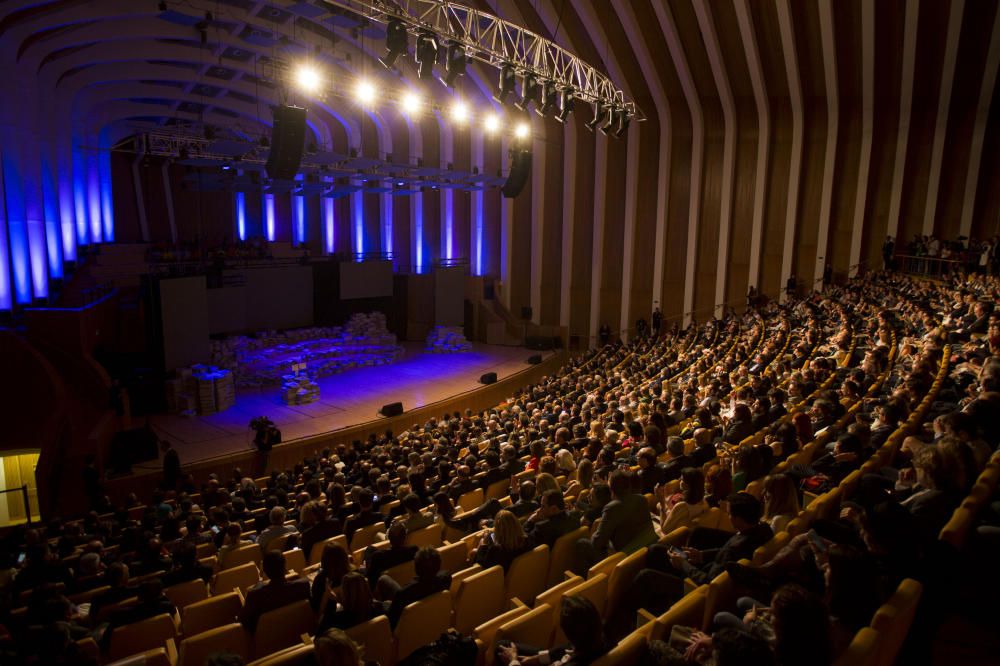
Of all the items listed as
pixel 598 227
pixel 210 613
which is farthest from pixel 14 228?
pixel 598 227

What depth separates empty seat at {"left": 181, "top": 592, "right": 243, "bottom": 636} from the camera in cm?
348

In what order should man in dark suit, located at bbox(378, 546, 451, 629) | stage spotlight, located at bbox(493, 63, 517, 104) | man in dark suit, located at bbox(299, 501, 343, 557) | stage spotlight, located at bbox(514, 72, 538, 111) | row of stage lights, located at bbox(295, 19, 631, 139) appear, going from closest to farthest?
man in dark suit, located at bbox(378, 546, 451, 629)
man in dark suit, located at bbox(299, 501, 343, 557)
row of stage lights, located at bbox(295, 19, 631, 139)
stage spotlight, located at bbox(493, 63, 517, 104)
stage spotlight, located at bbox(514, 72, 538, 111)

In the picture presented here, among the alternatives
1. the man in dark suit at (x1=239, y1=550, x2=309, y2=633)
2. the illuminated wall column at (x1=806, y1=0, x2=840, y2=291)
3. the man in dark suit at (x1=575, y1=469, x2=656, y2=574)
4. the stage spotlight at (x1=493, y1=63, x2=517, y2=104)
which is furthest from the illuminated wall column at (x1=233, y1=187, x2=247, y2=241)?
the man in dark suit at (x1=575, y1=469, x2=656, y2=574)

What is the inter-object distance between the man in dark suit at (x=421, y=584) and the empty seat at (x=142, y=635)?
1.27 metres

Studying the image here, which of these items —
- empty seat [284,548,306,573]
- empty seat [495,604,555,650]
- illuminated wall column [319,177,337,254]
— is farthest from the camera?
illuminated wall column [319,177,337,254]

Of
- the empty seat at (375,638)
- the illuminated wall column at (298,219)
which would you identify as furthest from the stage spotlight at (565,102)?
the illuminated wall column at (298,219)

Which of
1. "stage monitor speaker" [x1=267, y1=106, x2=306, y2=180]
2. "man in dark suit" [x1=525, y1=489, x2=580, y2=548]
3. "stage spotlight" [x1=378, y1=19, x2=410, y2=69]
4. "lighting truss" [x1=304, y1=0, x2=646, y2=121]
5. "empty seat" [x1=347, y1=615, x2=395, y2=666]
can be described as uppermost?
"lighting truss" [x1=304, y1=0, x2=646, y2=121]

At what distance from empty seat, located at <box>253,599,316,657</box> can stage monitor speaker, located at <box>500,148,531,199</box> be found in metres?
13.4

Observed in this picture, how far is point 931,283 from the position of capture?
12969 mm

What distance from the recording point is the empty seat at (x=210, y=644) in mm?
2867

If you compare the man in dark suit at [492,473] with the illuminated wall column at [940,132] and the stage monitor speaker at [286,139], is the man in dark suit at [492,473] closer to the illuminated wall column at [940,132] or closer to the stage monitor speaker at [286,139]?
the stage monitor speaker at [286,139]

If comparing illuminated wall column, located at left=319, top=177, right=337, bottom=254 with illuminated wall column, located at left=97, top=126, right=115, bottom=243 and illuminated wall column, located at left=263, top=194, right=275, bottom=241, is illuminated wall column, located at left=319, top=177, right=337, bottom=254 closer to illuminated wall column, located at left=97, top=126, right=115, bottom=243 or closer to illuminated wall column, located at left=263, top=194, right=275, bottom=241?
illuminated wall column, located at left=263, top=194, right=275, bottom=241

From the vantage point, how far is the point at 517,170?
1587 cm

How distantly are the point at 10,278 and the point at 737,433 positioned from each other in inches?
520
